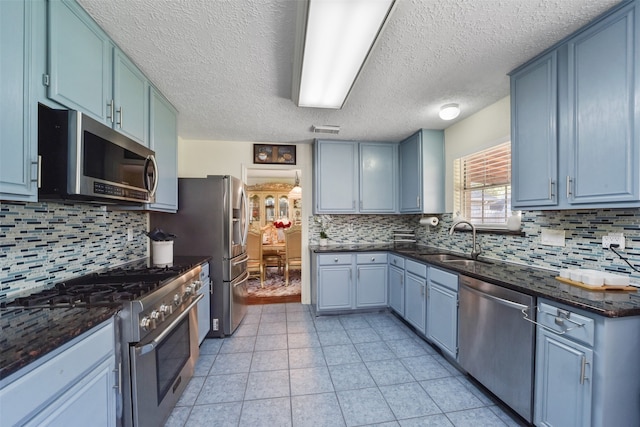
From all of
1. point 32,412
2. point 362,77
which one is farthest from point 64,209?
point 362,77

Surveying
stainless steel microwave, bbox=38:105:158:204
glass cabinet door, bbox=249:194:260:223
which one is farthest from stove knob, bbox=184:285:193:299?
glass cabinet door, bbox=249:194:260:223

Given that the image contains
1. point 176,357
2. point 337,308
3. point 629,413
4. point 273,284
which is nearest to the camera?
point 629,413

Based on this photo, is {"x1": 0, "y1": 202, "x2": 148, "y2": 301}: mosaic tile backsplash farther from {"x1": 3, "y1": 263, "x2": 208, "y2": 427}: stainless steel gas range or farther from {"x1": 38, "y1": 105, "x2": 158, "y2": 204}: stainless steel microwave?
{"x1": 38, "y1": 105, "x2": 158, "y2": 204}: stainless steel microwave

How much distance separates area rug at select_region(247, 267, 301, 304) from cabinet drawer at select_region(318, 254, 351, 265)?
3.30 feet

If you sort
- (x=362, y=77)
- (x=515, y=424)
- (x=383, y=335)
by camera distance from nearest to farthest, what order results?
1. (x=515, y=424)
2. (x=362, y=77)
3. (x=383, y=335)

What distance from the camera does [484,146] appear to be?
247 centimetres

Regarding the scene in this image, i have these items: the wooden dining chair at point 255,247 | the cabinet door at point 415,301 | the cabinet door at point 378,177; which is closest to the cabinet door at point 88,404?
the cabinet door at point 415,301

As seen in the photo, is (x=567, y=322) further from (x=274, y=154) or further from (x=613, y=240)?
(x=274, y=154)

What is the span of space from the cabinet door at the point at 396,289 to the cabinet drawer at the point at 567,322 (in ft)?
5.31

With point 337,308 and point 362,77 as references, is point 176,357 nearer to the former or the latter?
point 337,308

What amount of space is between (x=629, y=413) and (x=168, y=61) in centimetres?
309

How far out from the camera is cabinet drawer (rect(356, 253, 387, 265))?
3.25m

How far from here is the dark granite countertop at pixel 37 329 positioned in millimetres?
739

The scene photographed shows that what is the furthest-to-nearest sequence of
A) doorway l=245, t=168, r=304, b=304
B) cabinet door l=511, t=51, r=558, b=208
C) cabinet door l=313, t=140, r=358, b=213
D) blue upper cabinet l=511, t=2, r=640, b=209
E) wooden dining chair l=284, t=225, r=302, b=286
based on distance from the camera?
1. wooden dining chair l=284, t=225, r=302, b=286
2. doorway l=245, t=168, r=304, b=304
3. cabinet door l=313, t=140, r=358, b=213
4. cabinet door l=511, t=51, r=558, b=208
5. blue upper cabinet l=511, t=2, r=640, b=209
